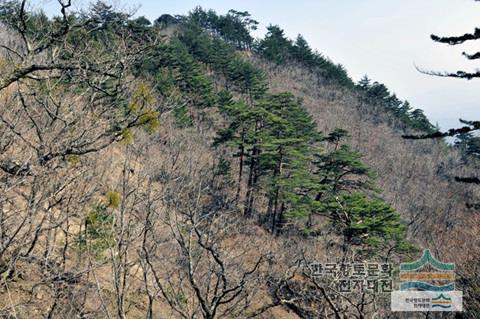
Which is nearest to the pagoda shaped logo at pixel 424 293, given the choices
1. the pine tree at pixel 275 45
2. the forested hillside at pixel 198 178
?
the forested hillside at pixel 198 178

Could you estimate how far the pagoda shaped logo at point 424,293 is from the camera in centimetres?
970

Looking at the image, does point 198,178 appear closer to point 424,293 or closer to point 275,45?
point 424,293

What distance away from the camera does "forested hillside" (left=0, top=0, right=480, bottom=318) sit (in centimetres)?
485

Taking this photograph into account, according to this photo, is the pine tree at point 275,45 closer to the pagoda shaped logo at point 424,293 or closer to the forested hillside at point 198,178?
the forested hillside at point 198,178

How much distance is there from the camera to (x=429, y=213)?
36.9m

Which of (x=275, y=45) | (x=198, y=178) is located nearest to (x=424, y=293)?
(x=198, y=178)

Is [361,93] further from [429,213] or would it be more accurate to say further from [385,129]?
[429,213]

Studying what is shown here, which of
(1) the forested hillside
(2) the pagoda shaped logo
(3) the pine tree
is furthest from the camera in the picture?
(3) the pine tree

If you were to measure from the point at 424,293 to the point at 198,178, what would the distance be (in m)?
11.1

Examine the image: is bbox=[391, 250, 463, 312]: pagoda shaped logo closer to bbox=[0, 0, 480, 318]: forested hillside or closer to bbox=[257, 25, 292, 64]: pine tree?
bbox=[0, 0, 480, 318]: forested hillside

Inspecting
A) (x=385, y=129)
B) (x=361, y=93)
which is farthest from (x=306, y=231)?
(x=361, y=93)

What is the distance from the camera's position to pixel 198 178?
719 inches

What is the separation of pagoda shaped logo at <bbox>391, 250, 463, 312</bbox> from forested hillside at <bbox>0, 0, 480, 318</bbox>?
63 centimetres

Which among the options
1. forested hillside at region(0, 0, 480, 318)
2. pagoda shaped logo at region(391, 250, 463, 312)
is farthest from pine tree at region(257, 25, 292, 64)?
pagoda shaped logo at region(391, 250, 463, 312)
